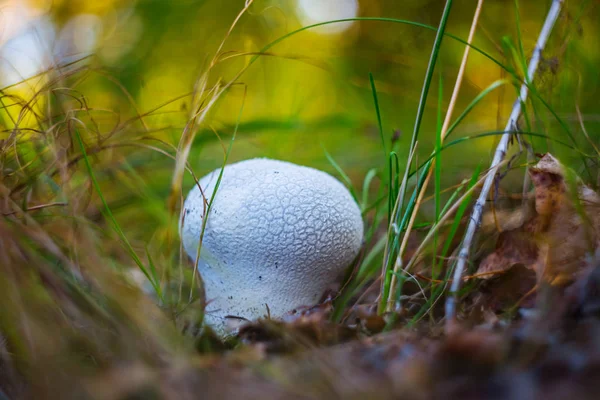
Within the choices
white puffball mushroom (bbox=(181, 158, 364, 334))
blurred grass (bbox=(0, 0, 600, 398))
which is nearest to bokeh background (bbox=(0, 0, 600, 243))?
blurred grass (bbox=(0, 0, 600, 398))

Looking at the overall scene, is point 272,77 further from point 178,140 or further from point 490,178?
point 490,178

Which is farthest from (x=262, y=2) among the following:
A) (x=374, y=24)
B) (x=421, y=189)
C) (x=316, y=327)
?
(x=316, y=327)

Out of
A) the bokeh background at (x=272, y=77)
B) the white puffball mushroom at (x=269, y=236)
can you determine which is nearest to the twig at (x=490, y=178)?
the bokeh background at (x=272, y=77)

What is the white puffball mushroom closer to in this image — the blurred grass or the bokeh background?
the blurred grass

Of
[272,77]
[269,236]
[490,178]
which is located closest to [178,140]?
[269,236]

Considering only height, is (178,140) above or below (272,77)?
below

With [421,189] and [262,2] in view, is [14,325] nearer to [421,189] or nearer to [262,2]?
[421,189]
